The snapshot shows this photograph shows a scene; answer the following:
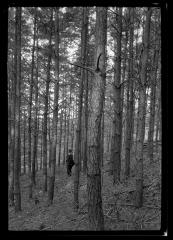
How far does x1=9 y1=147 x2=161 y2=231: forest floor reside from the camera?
620cm

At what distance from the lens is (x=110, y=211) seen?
23.0ft

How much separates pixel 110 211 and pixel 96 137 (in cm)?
316

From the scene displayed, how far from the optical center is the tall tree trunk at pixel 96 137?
16.4ft

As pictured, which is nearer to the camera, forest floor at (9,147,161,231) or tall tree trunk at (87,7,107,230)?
tall tree trunk at (87,7,107,230)

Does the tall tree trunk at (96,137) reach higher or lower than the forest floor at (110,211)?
higher

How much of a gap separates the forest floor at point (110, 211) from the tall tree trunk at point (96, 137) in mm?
Result: 1128

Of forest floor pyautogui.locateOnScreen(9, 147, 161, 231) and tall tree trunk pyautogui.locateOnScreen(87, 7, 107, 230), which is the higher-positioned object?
tall tree trunk pyautogui.locateOnScreen(87, 7, 107, 230)

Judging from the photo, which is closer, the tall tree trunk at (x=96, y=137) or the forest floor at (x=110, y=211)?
the tall tree trunk at (x=96, y=137)

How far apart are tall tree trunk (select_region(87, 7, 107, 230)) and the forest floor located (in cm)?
113

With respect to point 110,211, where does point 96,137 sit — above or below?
above
